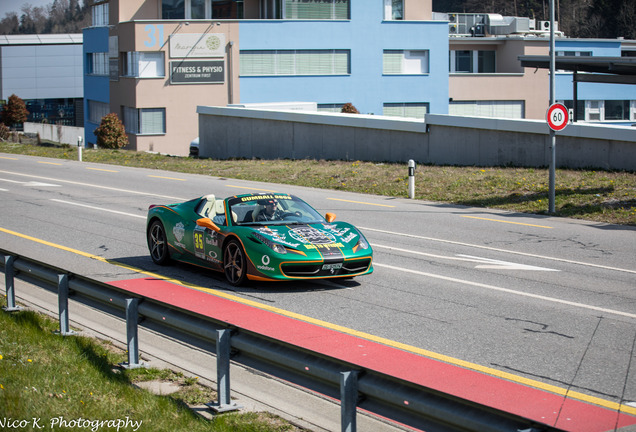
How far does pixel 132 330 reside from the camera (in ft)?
23.7

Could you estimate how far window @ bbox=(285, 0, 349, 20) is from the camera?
183 ft

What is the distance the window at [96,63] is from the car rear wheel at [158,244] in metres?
49.7

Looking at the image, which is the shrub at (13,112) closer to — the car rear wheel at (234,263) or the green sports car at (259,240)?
the green sports car at (259,240)

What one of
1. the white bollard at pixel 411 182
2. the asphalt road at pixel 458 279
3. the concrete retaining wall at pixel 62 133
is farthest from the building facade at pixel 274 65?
the white bollard at pixel 411 182

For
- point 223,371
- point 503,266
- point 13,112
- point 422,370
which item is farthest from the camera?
point 13,112

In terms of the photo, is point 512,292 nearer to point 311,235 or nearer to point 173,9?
point 311,235

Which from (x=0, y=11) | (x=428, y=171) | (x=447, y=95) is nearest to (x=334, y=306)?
(x=428, y=171)

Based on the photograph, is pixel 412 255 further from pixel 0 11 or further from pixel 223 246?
pixel 0 11

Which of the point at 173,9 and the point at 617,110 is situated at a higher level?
the point at 173,9

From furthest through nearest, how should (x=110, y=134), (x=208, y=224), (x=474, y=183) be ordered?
(x=110, y=134)
(x=474, y=183)
(x=208, y=224)

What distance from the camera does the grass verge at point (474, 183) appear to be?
19.1 metres

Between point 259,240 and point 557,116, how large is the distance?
35.3ft

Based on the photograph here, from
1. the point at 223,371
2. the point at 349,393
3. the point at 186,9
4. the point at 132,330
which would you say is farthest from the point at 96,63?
the point at 349,393

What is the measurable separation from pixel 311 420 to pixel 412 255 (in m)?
7.95
